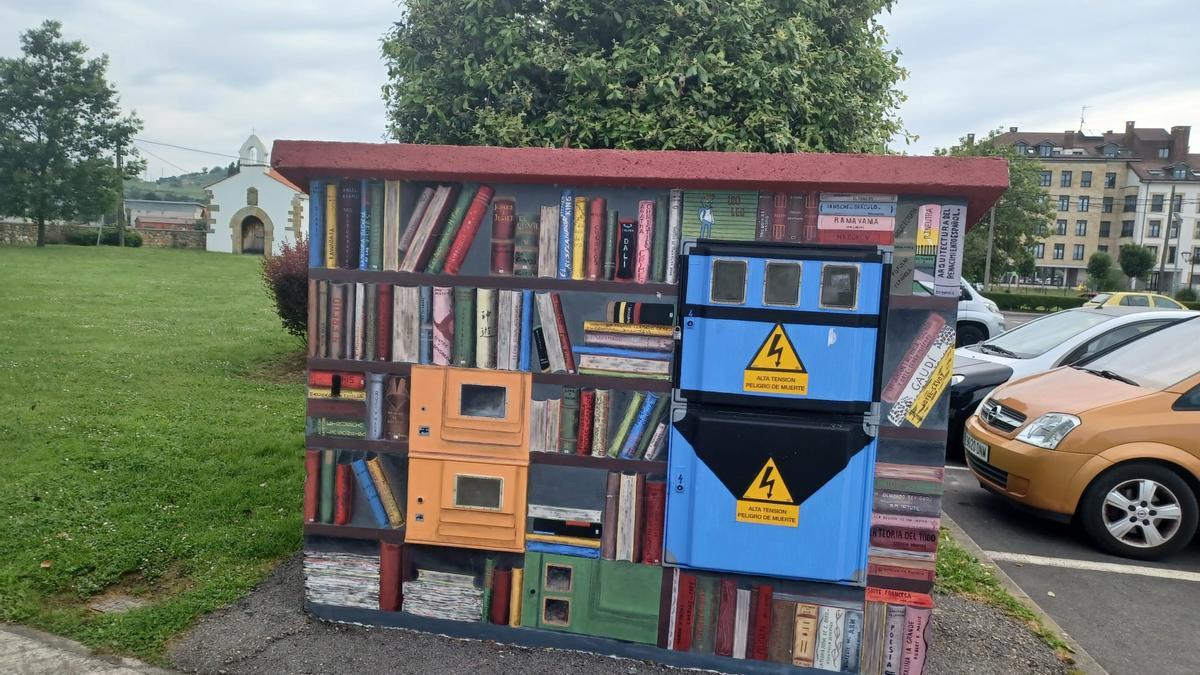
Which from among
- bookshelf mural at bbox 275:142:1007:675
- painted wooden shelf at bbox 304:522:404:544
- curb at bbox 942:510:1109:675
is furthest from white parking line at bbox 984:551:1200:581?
painted wooden shelf at bbox 304:522:404:544

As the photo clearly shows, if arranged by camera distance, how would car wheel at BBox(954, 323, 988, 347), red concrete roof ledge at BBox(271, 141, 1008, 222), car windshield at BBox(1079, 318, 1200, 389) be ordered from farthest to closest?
car wheel at BBox(954, 323, 988, 347) → car windshield at BBox(1079, 318, 1200, 389) → red concrete roof ledge at BBox(271, 141, 1008, 222)

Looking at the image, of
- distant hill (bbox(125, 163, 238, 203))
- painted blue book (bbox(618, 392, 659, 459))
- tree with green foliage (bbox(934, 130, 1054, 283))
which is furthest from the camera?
distant hill (bbox(125, 163, 238, 203))

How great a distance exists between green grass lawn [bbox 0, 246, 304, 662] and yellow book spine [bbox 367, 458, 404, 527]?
975 mm

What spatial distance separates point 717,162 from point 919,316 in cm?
102

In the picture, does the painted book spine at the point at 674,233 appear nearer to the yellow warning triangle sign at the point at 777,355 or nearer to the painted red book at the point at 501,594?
the yellow warning triangle sign at the point at 777,355

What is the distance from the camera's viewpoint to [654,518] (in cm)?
354

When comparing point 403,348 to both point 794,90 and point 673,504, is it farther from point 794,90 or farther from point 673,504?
point 794,90

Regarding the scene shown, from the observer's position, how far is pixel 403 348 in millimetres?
3656

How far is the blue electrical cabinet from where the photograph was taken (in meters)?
3.28

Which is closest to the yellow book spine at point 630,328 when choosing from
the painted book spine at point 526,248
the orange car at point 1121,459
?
Result: the painted book spine at point 526,248

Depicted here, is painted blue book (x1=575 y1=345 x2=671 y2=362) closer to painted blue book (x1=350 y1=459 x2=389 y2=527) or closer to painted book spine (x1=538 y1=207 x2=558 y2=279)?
painted book spine (x1=538 y1=207 x2=558 y2=279)

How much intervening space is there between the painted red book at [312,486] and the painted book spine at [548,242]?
1344 millimetres

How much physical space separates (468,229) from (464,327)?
43 centimetres

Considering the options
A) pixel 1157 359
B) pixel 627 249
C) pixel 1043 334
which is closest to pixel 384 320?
Answer: pixel 627 249
